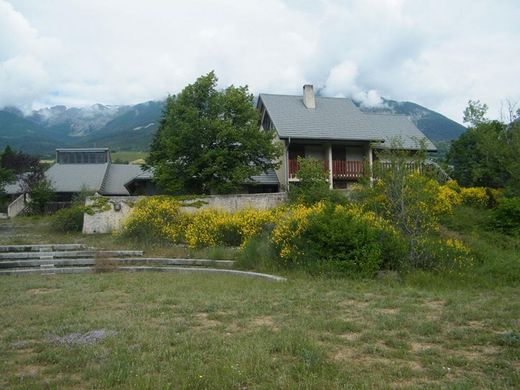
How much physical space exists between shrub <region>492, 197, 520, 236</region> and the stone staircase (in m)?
9.79

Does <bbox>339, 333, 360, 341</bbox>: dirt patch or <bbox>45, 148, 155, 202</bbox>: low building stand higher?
<bbox>45, 148, 155, 202</bbox>: low building

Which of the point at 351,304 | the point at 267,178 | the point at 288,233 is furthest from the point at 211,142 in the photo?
the point at 351,304

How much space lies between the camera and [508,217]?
15852 millimetres

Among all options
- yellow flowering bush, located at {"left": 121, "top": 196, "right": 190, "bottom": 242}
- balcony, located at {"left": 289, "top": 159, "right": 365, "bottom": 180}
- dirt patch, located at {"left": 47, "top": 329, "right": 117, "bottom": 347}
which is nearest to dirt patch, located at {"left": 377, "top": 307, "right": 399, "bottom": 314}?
dirt patch, located at {"left": 47, "top": 329, "right": 117, "bottom": 347}

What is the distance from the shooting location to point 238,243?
51.8ft

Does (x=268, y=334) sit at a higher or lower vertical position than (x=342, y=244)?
lower

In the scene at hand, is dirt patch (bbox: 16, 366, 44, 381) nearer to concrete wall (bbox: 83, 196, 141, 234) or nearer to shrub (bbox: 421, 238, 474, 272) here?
shrub (bbox: 421, 238, 474, 272)

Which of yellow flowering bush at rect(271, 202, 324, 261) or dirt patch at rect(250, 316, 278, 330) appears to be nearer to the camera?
dirt patch at rect(250, 316, 278, 330)

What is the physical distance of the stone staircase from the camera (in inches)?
517

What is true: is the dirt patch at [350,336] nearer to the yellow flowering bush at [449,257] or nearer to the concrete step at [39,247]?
the yellow flowering bush at [449,257]

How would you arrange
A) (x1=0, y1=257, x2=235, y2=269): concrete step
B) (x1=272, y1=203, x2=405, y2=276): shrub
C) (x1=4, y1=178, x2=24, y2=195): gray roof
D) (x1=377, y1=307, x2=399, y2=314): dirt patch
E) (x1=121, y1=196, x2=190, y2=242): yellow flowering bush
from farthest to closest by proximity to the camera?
(x1=4, y1=178, x2=24, y2=195): gray roof → (x1=121, y1=196, x2=190, y2=242): yellow flowering bush → (x1=0, y1=257, x2=235, y2=269): concrete step → (x1=272, y1=203, x2=405, y2=276): shrub → (x1=377, y1=307, x2=399, y2=314): dirt patch

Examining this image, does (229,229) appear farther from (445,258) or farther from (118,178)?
(118,178)

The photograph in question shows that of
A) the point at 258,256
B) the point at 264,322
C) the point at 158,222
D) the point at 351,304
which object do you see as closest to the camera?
the point at 264,322

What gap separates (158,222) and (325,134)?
12.6 meters
